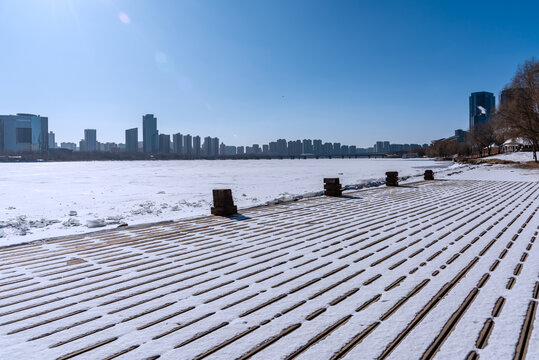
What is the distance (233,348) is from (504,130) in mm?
46299

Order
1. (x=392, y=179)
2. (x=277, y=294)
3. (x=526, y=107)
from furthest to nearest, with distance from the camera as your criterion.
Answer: (x=526, y=107) < (x=392, y=179) < (x=277, y=294)

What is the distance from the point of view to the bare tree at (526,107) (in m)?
34.5

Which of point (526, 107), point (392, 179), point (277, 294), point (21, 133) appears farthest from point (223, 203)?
point (21, 133)

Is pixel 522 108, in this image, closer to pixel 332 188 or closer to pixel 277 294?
pixel 332 188

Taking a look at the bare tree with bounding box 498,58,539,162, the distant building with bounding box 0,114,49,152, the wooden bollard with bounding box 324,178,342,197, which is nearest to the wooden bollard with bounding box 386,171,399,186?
the wooden bollard with bounding box 324,178,342,197

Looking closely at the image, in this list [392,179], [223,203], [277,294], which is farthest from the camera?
[392,179]

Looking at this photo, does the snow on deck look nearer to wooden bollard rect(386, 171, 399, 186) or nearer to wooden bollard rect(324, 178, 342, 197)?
wooden bollard rect(324, 178, 342, 197)

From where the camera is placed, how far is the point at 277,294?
3.46 m

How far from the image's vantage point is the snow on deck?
253 cm

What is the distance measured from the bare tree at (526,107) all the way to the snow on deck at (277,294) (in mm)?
37004

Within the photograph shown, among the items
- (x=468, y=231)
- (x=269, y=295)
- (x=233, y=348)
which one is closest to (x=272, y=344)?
(x=233, y=348)

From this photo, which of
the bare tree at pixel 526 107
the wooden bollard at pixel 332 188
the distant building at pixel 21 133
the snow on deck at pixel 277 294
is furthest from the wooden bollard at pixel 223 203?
the distant building at pixel 21 133

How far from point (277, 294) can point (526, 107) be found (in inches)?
1675

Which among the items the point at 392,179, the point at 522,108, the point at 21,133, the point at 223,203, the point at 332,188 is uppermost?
the point at 21,133
